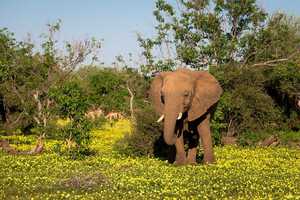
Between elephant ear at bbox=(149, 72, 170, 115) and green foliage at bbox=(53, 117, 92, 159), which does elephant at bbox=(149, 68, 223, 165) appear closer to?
elephant ear at bbox=(149, 72, 170, 115)

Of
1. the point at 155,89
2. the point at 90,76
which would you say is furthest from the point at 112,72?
the point at 155,89

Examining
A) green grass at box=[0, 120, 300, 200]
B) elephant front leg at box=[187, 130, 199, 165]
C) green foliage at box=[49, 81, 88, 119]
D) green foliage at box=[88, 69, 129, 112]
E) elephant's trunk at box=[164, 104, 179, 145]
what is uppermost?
green foliage at box=[88, 69, 129, 112]

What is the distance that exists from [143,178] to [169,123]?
9.27 feet

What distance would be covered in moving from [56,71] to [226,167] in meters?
16.8

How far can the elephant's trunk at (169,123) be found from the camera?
18.7 meters

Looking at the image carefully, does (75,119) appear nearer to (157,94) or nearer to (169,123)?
(157,94)

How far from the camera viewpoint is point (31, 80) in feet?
110

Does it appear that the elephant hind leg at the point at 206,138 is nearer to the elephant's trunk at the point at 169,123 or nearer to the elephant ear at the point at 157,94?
the elephant ear at the point at 157,94

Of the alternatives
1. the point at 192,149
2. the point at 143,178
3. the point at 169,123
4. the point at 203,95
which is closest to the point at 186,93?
the point at 203,95

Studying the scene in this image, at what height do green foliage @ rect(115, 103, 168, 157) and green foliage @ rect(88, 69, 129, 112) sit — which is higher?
green foliage @ rect(88, 69, 129, 112)

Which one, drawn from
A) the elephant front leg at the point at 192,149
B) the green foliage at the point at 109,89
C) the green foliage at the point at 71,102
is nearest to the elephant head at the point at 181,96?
the elephant front leg at the point at 192,149

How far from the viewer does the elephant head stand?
747 inches

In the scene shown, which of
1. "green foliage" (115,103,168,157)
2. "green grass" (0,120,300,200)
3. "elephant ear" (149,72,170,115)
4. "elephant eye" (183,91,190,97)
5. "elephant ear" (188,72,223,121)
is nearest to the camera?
"green grass" (0,120,300,200)

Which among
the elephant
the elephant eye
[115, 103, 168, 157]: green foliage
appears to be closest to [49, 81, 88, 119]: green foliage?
[115, 103, 168, 157]: green foliage
